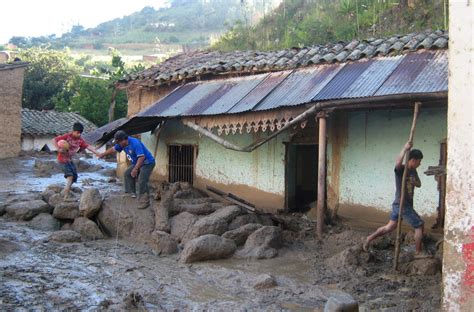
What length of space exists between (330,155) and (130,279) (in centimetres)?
481

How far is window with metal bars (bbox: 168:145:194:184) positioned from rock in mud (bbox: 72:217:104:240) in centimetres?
394

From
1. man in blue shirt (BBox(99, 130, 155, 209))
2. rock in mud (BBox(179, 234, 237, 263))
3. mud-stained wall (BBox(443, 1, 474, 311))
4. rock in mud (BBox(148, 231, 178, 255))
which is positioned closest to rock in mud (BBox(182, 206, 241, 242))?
rock in mud (BBox(148, 231, 178, 255))

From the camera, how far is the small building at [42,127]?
83.4 ft

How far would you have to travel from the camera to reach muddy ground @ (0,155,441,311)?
5504mm

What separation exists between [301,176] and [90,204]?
4636 millimetres

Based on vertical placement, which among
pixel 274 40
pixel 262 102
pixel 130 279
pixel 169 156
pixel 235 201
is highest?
pixel 274 40

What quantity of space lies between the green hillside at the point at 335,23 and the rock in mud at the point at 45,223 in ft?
36.2

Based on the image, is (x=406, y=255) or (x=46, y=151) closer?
(x=406, y=255)

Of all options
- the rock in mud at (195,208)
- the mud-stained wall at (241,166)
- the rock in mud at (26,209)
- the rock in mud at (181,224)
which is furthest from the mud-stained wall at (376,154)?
the rock in mud at (26,209)

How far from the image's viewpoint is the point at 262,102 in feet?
29.3

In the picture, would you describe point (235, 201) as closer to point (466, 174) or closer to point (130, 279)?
point (130, 279)

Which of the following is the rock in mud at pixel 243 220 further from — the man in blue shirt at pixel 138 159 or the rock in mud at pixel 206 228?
the man in blue shirt at pixel 138 159

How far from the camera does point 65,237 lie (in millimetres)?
8117

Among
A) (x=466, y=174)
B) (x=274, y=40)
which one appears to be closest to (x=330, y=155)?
(x=466, y=174)
